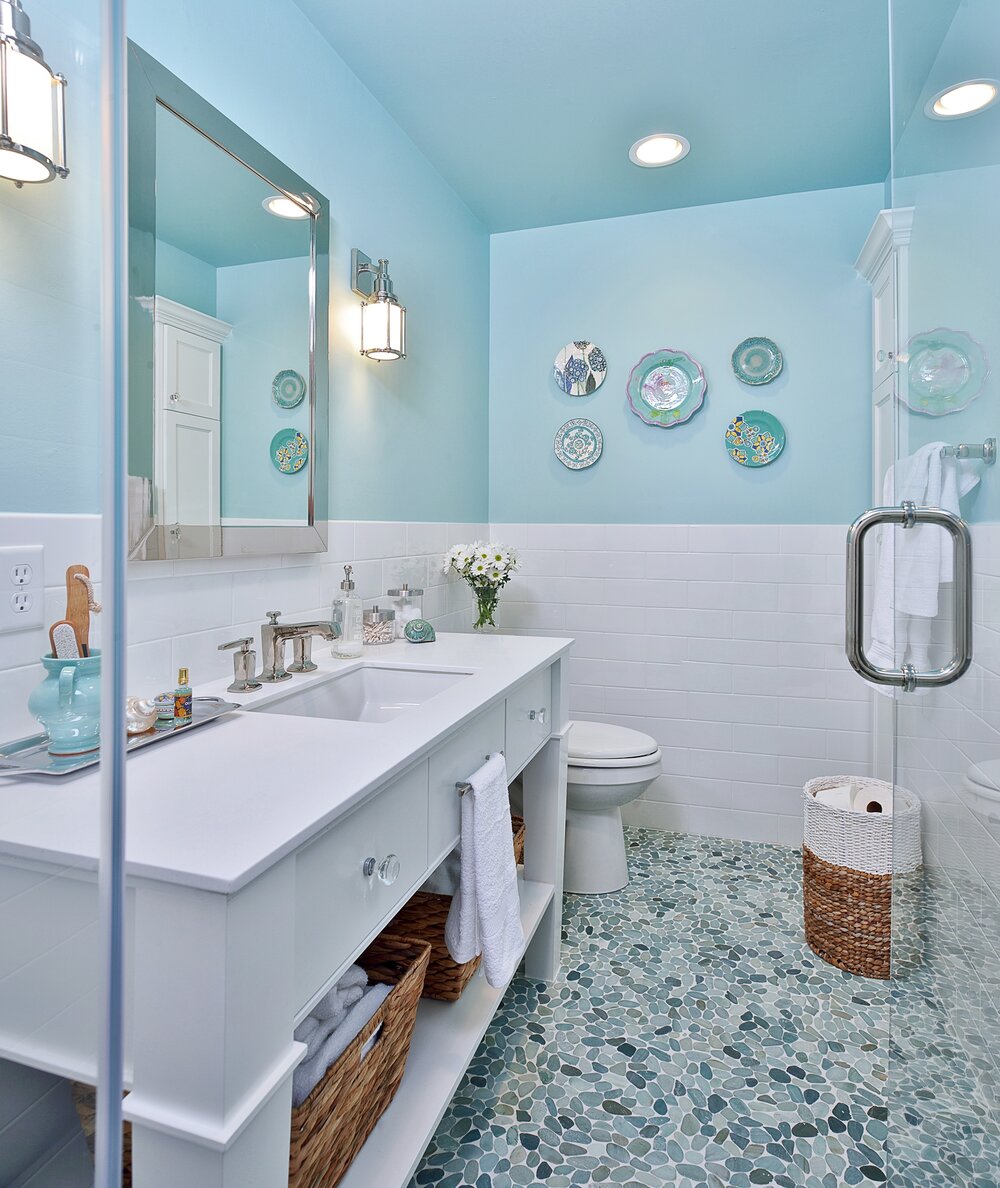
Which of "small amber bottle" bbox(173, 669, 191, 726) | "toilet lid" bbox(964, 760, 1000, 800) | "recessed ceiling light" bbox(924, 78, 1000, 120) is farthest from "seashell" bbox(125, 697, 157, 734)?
"recessed ceiling light" bbox(924, 78, 1000, 120)

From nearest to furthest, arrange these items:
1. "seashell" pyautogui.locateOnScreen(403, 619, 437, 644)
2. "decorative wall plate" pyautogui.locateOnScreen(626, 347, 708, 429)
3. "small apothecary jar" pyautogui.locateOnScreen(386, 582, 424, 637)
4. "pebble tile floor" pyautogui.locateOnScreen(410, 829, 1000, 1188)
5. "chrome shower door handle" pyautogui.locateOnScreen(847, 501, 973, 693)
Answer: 1. "chrome shower door handle" pyautogui.locateOnScreen(847, 501, 973, 693)
2. "pebble tile floor" pyautogui.locateOnScreen(410, 829, 1000, 1188)
3. "seashell" pyautogui.locateOnScreen(403, 619, 437, 644)
4. "small apothecary jar" pyautogui.locateOnScreen(386, 582, 424, 637)
5. "decorative wall plate" pyautogui.locateOnScreen(626, 347, 708, 429)

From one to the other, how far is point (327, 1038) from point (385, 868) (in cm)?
32

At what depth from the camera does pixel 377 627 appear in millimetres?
2002

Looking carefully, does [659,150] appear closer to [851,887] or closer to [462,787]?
[462,787]

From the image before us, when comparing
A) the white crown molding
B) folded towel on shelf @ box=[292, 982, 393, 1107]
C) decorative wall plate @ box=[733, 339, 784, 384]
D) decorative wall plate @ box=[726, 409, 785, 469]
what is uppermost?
the white crown molding

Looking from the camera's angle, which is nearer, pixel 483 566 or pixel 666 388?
pixel 483 566

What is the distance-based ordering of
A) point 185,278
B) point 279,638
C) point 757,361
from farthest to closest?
point 757,361, point 279,638, point 185,278

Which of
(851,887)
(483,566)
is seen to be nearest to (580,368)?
(483,566)

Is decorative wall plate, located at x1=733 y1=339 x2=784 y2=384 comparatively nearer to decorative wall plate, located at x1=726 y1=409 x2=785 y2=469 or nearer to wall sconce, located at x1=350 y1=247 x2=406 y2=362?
decorative wall plate, located at x1=726 y1=409 x2=785 y2=469

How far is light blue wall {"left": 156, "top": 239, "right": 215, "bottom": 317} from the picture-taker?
4.51 ft

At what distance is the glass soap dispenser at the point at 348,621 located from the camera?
1.80m

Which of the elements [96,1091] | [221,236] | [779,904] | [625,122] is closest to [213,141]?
[221,236]

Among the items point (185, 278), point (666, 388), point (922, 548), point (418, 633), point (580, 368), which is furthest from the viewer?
point (580, 368)

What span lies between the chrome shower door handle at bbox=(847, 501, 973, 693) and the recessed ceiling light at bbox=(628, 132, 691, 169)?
1.81 metres
